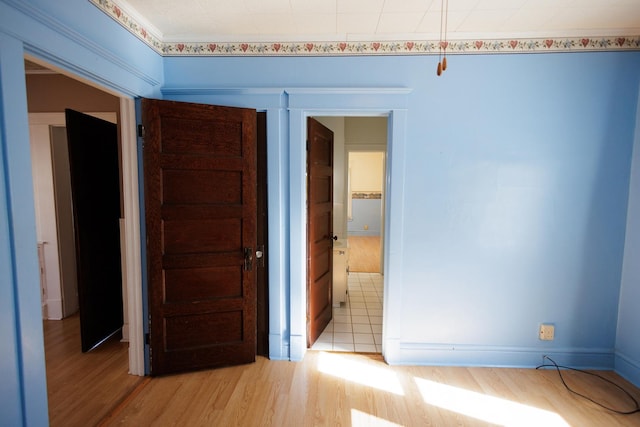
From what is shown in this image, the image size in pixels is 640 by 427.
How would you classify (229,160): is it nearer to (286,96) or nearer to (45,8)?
(286,96)

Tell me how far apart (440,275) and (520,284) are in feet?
2.13

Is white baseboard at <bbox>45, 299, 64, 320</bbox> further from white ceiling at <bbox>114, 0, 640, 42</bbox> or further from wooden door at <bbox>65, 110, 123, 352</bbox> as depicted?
white ceiling at <bbox>114, 0, 640, 42</bbox>

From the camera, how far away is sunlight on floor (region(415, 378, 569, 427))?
1.90 meters

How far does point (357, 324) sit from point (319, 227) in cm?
120

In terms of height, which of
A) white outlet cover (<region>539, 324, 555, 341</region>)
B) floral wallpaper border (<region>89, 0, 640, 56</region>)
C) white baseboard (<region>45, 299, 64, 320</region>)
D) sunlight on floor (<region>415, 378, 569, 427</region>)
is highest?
floral wallpaper border (<region>89, 0, 640, 56</region>)

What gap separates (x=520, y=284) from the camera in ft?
8.04

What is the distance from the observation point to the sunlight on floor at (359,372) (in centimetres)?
224

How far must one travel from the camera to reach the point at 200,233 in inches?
90.0

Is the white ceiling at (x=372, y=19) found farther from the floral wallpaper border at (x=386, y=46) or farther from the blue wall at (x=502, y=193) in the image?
the blue wall at (x=502, y=193)

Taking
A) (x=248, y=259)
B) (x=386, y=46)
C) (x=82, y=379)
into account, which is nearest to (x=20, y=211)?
(x=248, y=259)

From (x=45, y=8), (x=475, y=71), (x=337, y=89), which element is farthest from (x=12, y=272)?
(x=475, y=71)

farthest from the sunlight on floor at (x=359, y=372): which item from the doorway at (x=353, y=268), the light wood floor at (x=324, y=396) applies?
the doorway at (x=353, y=268)

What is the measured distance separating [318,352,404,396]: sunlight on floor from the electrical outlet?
126 cm

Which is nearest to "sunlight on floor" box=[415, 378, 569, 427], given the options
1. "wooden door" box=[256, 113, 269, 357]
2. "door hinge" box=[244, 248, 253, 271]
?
"wooden door" box=[256, 113, 269, 357]
